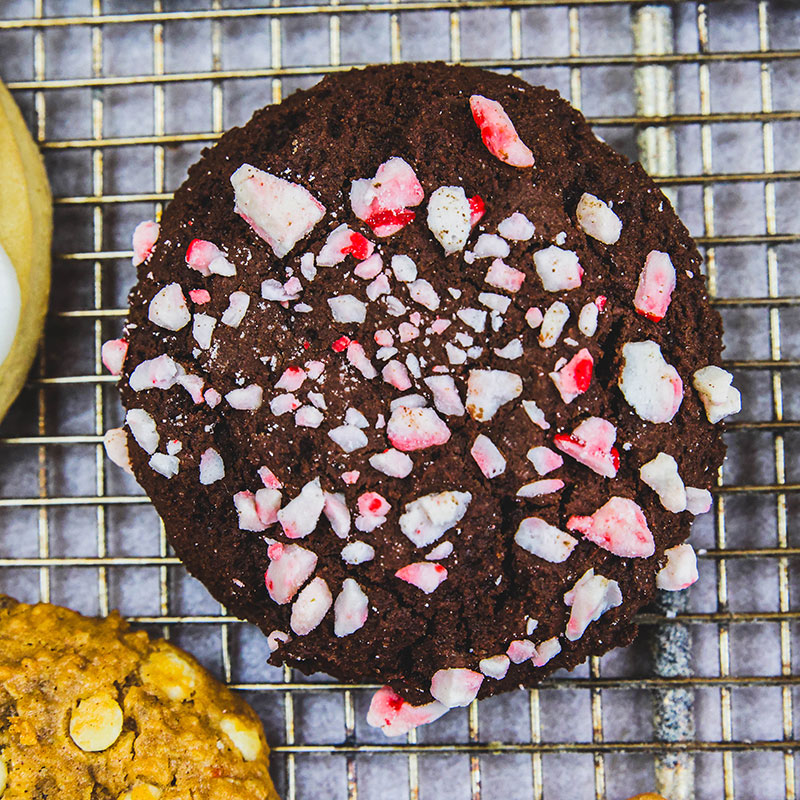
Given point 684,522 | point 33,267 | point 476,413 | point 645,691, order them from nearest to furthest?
point 476,413 < point 684,522 < point 33,267 < point 645,691

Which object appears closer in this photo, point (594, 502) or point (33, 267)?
point (594, 502)

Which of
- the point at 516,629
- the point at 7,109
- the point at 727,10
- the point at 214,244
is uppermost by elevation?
the point at 727,10

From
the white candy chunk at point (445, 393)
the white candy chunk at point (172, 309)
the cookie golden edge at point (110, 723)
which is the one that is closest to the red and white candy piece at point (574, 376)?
the white candy chunk at point (445, 393)

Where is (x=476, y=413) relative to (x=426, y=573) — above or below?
above

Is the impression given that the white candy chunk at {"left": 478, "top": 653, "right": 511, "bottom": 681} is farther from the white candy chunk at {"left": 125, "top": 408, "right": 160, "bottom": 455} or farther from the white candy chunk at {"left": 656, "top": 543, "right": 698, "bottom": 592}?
the white candy chunk at {"left": 125, "top": 408, "right": 160, "bottom": 455}

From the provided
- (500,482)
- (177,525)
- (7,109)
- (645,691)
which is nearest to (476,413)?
(500,482)

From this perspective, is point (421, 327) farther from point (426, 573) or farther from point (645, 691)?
point (645, 691)

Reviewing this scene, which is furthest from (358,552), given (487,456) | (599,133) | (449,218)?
(599,133)

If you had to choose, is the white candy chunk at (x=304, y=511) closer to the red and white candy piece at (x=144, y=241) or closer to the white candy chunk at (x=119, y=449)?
the white candy chunk at (x=119, y=449)
